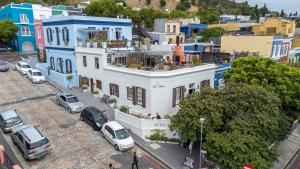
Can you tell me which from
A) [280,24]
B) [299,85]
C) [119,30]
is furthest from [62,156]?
[280,24]

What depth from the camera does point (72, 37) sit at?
103 ft

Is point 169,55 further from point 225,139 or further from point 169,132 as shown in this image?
point 225,139

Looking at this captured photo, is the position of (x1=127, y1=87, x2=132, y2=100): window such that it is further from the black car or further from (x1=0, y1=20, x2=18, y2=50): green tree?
(x1=0, y1=20, x2=18, y2=50): green tree

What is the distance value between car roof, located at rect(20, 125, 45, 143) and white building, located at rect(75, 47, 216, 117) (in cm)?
953

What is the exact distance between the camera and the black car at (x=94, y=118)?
21391mm

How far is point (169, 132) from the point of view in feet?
68.5

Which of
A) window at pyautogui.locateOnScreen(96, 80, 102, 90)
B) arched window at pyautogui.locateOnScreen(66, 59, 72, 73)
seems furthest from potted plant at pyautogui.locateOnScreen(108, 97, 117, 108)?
arched window at pyautogui.locateOnScreen(66, 59, 72, 73)

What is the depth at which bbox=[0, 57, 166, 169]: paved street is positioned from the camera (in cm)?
1711

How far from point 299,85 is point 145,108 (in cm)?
1379

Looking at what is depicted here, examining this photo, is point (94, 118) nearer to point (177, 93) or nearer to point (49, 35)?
point (177, 93)

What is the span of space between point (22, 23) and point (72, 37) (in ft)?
93.7

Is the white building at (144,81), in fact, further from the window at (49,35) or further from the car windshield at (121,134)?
the window at (49,35)

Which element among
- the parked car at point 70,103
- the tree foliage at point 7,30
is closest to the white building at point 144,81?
the parked car at point 70,103

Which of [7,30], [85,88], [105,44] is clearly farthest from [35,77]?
[7,30]
